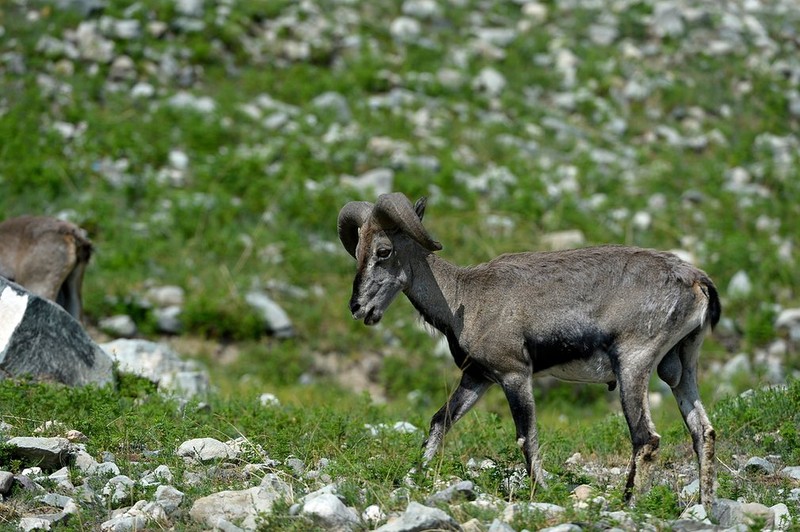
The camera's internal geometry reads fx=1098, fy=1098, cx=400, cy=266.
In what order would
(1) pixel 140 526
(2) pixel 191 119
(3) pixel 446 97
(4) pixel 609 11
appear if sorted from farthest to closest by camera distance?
1. (4) pixel 609 11
2. (3) pixel 446 97
3. (2) pixel 191 119
4. (1) pixel 140 526

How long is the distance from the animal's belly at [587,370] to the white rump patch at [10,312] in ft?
15.7

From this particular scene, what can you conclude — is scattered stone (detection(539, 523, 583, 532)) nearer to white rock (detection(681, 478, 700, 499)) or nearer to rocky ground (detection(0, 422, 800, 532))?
rocky ground (detection(0, 422, 800, 532))

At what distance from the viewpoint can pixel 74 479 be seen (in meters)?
7.79

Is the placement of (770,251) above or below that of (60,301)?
below

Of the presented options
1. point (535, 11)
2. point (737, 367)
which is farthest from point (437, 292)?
point (535, 11)

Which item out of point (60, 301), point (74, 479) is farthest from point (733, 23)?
point (74, 479)

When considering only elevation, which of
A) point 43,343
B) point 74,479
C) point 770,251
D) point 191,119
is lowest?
point 770,251

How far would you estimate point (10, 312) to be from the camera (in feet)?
33.1

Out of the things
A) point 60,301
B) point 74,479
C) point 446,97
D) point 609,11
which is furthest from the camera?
point 609,11

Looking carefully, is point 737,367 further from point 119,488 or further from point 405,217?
point 119,488

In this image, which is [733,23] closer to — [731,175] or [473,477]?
[731,175]

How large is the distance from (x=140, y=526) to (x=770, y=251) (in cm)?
1269

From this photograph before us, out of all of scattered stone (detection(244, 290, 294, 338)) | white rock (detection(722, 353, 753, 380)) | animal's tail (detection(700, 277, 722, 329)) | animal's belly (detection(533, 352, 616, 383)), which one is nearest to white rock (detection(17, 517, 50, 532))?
animal's belly (detection(533, 352, 616, 383))

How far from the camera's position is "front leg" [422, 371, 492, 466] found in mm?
8555
